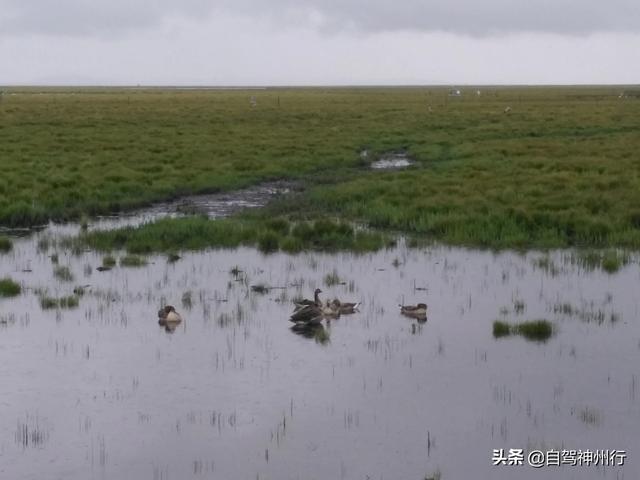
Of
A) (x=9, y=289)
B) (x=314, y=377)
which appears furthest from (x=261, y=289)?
(x=314, y=377)

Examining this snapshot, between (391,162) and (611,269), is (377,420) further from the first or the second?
(391,162)

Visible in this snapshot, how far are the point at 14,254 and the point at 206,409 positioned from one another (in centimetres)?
971

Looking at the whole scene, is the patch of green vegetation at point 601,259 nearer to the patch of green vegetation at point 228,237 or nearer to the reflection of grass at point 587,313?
the reflection of grass at point 587,313

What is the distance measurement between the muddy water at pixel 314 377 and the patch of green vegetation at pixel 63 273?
0.15m

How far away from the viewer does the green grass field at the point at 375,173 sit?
64.8 ft

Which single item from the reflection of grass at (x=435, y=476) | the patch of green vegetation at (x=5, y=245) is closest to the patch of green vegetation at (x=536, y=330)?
the reflection of grass at (x=435, y=476)

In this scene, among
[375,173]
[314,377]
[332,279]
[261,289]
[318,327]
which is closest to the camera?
[314,377]

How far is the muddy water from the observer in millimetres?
8188

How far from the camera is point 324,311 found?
12.8 meters

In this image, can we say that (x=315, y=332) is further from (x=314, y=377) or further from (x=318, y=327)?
(x=314, y=377)

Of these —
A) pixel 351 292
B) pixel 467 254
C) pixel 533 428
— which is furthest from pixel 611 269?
pixel 533 428

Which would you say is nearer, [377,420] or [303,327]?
[377,420]

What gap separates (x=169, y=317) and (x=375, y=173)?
1705cm

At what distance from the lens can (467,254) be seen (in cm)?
1752
